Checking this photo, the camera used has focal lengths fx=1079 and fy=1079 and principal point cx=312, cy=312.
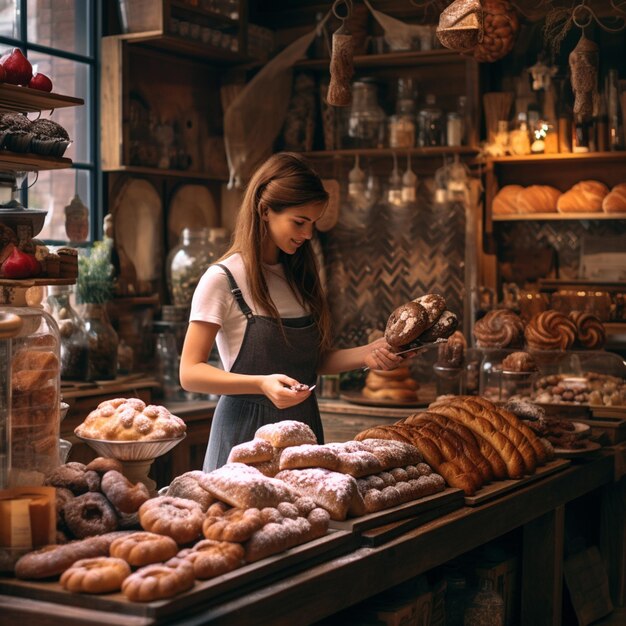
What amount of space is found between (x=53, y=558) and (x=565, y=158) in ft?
14.3

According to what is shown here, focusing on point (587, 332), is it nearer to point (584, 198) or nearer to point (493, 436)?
point (493, 436)

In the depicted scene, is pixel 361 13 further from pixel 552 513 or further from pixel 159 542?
pixel 159 542

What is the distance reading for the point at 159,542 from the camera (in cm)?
179

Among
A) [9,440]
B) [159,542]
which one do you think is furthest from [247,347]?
[159,542]

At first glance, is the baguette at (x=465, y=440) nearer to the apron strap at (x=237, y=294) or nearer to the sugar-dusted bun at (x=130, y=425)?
the apron strap at (x=237, y=294)

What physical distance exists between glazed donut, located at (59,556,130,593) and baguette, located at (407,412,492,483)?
4.05 feet

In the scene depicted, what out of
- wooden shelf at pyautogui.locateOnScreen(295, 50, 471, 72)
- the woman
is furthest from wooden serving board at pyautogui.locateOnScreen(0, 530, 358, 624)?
wooden shelf at pyautogui.locateOnScreen(295, 50, 471, 72)

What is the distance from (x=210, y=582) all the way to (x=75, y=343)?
289cm

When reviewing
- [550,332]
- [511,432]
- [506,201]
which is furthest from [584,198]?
[511,432]

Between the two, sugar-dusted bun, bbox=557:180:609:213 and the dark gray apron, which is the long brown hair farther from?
sugar-dusted bun, bbox=557:180:609:213

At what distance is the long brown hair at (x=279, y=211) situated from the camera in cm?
290

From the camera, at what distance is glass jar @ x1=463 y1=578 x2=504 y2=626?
9.38 ft

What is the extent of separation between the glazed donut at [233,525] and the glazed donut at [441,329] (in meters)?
1.03

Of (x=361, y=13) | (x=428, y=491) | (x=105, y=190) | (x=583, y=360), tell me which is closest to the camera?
(x=428, y=491)
